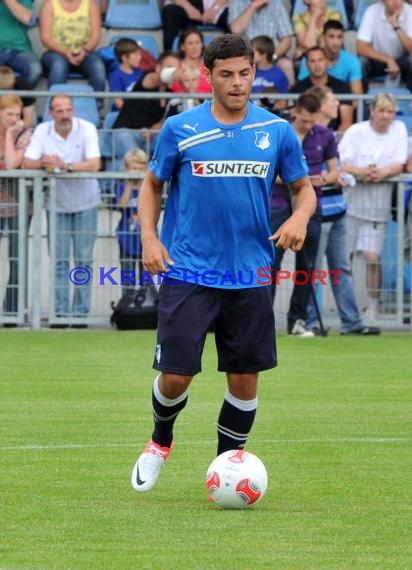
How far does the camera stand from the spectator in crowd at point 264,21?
21109 millimetres

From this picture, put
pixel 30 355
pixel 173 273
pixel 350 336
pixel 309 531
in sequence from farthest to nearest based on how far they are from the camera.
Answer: pixel 350 336 → pixel 30 355 → pixel 173 273 → pixel 309 531

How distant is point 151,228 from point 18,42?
14.3 metres

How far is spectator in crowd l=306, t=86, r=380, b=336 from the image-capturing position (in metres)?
16.9

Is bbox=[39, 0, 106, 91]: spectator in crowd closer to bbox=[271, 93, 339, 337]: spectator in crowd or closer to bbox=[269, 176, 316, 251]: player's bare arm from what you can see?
bbox=[271, 93, 339, 337]: spectator in crowd

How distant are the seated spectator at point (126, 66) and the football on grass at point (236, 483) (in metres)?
13.6

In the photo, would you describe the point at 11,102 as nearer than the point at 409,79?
Yes

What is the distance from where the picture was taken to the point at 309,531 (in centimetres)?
650

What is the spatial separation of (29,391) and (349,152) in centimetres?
671

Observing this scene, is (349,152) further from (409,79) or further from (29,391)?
(29,391)

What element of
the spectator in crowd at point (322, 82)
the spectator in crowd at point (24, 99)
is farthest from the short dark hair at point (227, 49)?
the spectator in crowd at point (24, 99)

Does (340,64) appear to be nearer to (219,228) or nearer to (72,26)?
(72,26)

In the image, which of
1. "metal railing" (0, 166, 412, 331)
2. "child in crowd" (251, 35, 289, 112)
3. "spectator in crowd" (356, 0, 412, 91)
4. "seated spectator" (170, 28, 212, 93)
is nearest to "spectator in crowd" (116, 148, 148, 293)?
"metal railing" (0, 166, 412, 331)

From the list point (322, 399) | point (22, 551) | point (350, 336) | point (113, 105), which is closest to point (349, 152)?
point (350, 336)

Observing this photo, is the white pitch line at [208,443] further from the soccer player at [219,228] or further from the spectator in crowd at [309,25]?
the spectator in crowd at [309,25]
